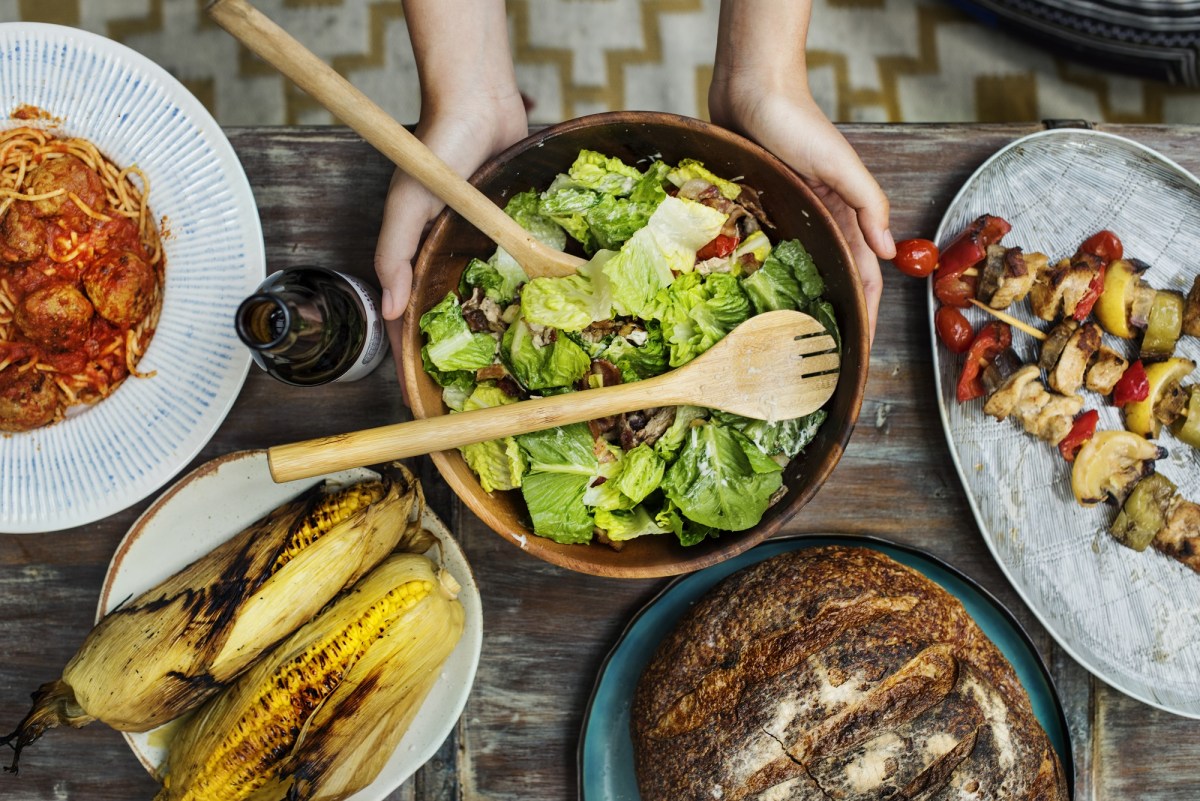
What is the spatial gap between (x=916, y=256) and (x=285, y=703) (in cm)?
156

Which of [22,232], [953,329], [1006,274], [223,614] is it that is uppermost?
[22,232]

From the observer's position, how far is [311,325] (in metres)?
1.55

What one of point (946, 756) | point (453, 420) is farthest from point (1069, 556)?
point (453, 420)

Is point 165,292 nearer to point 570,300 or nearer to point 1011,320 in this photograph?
point 570,300

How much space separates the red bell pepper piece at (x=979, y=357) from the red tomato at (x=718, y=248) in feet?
2.02

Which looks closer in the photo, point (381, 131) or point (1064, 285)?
point (381, 131)

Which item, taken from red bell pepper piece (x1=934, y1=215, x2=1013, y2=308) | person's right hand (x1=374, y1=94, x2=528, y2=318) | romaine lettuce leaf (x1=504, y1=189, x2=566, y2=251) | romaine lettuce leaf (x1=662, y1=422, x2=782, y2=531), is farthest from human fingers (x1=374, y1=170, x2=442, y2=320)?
red bell pepper piece (x1=934, y1=215, x2=1013, y2=308)

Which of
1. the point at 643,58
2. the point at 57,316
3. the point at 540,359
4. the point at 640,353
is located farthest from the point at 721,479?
the point at 643,58

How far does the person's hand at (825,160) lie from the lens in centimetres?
168

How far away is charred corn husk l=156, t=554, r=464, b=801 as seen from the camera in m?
1.69

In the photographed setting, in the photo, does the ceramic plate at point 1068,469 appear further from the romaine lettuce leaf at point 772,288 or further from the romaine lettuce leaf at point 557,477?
the romaine lettuce leaf at point 557,477

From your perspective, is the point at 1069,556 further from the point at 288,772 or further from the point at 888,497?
the point at 288,772

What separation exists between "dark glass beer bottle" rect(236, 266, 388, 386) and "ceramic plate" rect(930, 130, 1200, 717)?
121 cm

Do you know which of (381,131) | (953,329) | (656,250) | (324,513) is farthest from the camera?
(953,329)
